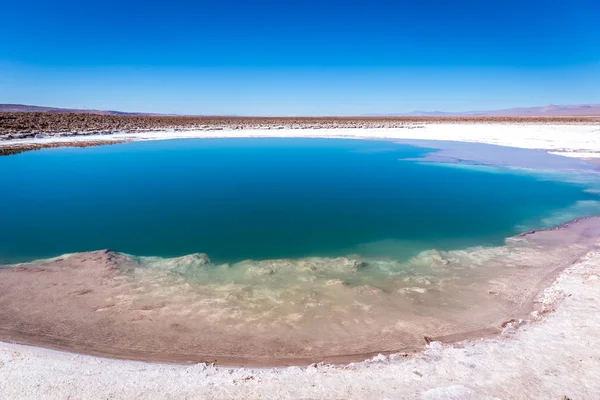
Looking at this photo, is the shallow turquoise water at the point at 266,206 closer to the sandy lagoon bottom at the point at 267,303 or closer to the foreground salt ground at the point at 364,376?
the sandy lagoon bottom at the point at 267,303

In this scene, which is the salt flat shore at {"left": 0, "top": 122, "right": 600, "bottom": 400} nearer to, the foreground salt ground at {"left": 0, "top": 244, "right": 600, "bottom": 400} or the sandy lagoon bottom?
the foreground salt ground at {"left": 0, "top": 244, "right": 600, "bottom": 400}

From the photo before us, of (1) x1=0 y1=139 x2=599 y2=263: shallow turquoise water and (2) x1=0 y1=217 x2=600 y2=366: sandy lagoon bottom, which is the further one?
(1) x1=0 y1=139 x2=599 y2=263: shallow turquoise water

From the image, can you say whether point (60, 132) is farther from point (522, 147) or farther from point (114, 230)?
point (522, 147)

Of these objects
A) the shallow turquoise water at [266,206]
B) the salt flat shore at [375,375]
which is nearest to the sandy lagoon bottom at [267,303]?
the salt flat shore at [375,375]

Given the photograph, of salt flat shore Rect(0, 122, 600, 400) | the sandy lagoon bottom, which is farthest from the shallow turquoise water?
salt flat shore Rect(0, 122, 600, 400)

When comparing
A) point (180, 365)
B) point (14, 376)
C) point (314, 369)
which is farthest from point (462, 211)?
point (14, 376)

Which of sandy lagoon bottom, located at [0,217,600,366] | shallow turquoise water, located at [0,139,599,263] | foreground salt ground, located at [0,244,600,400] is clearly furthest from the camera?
shallow turquoise water, located at [0,139,599,263]

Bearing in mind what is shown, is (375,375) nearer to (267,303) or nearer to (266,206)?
(267,303)
